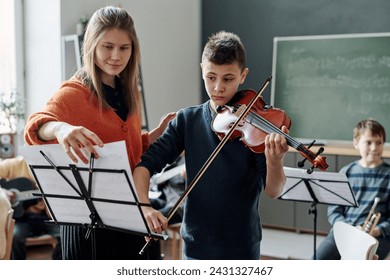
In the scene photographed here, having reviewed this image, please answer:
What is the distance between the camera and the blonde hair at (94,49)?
1527 millimetres

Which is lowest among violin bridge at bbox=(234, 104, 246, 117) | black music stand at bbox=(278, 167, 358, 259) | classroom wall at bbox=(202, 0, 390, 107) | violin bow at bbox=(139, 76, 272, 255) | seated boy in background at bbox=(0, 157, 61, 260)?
seated boy in background at bbox=(0, 157, 61, 260)

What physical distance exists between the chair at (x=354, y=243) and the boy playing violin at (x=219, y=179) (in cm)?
68

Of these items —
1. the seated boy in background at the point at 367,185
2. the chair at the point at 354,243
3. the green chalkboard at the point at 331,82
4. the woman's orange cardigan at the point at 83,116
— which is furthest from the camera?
the green chalkboard at the point at 331,82

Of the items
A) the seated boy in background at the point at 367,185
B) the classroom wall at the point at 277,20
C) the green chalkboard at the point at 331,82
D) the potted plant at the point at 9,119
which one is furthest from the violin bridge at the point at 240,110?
the classroom wall at the point at 277,20

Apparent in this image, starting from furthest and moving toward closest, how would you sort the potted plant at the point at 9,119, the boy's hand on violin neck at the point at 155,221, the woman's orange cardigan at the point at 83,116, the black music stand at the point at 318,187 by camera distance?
the potted plant at the point at 9,119 → the black music stand at the point at 318,187 → the woman's orange cardigan at the point at 83,116 → the boy's hand on violin neck at the point at 155,221

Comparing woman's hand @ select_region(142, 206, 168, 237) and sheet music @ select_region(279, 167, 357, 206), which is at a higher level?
woman's hand @ select_region(142, 206, 168, 237)

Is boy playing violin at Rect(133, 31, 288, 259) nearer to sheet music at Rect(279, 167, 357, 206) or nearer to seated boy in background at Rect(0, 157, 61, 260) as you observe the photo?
sheet music at Rect(279, 167, 357, 206)

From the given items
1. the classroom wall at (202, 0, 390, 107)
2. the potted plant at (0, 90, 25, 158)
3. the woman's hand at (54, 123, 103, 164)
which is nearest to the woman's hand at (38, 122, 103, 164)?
the woman's hand at (54, 123, 103, 164)

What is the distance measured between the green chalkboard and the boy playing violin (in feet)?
10.2

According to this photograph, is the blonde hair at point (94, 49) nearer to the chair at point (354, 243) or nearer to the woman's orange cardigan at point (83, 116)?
the woman's orange cardigan at point (83, 116)

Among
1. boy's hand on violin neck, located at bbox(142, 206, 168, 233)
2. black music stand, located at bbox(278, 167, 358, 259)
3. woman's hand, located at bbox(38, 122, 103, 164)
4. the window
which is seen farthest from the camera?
the window

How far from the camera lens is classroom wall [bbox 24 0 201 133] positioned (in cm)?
415

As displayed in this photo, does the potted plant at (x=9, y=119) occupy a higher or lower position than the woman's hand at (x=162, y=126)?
lower
